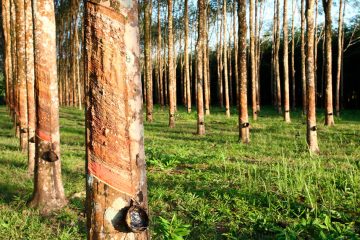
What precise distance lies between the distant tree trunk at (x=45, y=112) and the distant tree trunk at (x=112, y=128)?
371cm

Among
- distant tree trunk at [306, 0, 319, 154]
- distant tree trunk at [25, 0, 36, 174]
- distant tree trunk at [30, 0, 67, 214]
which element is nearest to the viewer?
distant tree trunk at [30, 0, 67, 214]

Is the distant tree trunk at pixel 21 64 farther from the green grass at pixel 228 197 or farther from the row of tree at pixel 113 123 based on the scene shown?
the row of tree at pixel 113 123

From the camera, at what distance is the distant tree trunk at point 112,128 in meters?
1.69

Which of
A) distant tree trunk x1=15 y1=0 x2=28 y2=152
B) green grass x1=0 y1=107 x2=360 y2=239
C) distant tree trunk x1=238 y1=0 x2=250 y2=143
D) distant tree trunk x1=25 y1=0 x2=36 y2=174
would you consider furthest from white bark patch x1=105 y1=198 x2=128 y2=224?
distant tree trunk x1=238 y1=0 x2=250 y2=143

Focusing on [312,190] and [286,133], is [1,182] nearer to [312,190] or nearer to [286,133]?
[312,190]

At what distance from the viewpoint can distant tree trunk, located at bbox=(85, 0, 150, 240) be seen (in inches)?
66.6

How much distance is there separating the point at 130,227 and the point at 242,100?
382 inches

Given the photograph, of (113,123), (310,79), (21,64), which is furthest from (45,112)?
(310,79)

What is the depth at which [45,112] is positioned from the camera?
5125mm

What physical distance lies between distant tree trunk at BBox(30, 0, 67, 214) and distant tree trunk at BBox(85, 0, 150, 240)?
3.71m

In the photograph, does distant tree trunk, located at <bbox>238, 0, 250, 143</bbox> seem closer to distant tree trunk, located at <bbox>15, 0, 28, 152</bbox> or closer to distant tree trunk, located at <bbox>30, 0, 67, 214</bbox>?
distant tree trunk, located at <bbox>15, 0, 28, 152</bbox>

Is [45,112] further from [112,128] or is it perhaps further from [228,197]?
[112,128]

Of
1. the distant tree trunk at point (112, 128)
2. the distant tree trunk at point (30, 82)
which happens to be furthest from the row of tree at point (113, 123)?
the distant tree trunk at point (30, 82)

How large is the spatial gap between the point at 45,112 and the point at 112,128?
12.4 ft
